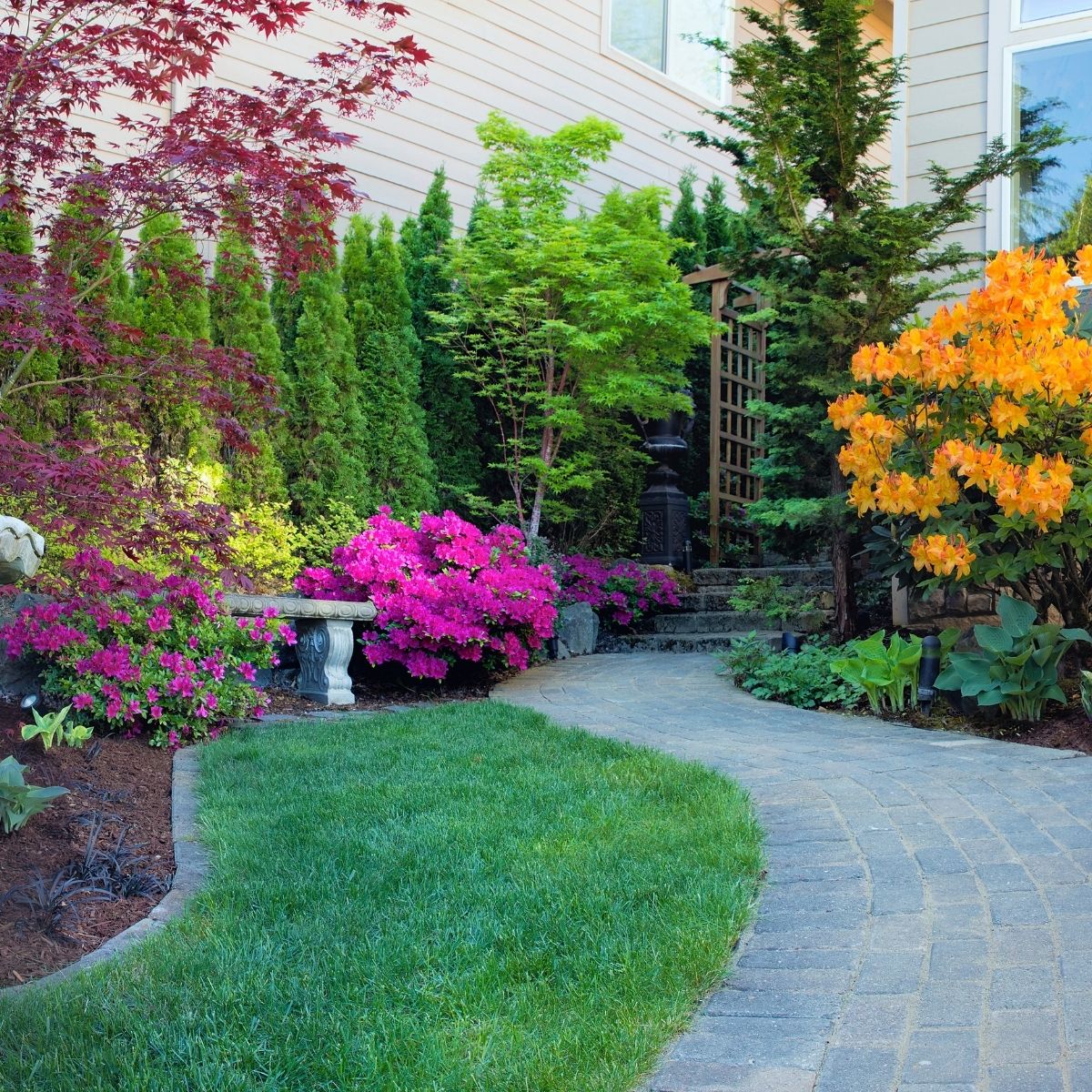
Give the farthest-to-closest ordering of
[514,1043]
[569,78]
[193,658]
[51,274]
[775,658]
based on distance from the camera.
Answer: [569,78]
[775,658]
[193,658]
[51,274]
[514,1043]

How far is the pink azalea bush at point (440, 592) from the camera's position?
6094 mm

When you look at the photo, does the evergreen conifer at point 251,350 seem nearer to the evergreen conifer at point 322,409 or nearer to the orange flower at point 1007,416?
the evergreen conifer at point 322,409

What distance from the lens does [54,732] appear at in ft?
12.9

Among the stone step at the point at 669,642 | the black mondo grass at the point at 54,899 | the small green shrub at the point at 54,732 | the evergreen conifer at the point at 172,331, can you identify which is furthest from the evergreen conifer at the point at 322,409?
the black mondo grass at the point at 54,899

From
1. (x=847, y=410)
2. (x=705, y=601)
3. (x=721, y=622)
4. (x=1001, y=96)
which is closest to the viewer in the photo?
(x=847, y=410)

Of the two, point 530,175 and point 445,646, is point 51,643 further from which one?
point 530,175

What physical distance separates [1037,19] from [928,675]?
405 centimetres

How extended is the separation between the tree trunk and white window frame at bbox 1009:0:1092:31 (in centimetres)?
280

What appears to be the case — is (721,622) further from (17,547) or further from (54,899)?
(17,547)

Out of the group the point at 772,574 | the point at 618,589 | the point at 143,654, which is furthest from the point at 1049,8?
the point at 143,654

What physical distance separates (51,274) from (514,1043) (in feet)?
10.4

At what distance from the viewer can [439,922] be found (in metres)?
2.46

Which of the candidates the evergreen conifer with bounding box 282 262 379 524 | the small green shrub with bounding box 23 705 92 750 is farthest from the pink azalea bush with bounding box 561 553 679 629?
the small green shrub with bounding box 23 705 92 750

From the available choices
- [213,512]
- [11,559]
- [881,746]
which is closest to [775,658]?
[881,746]
